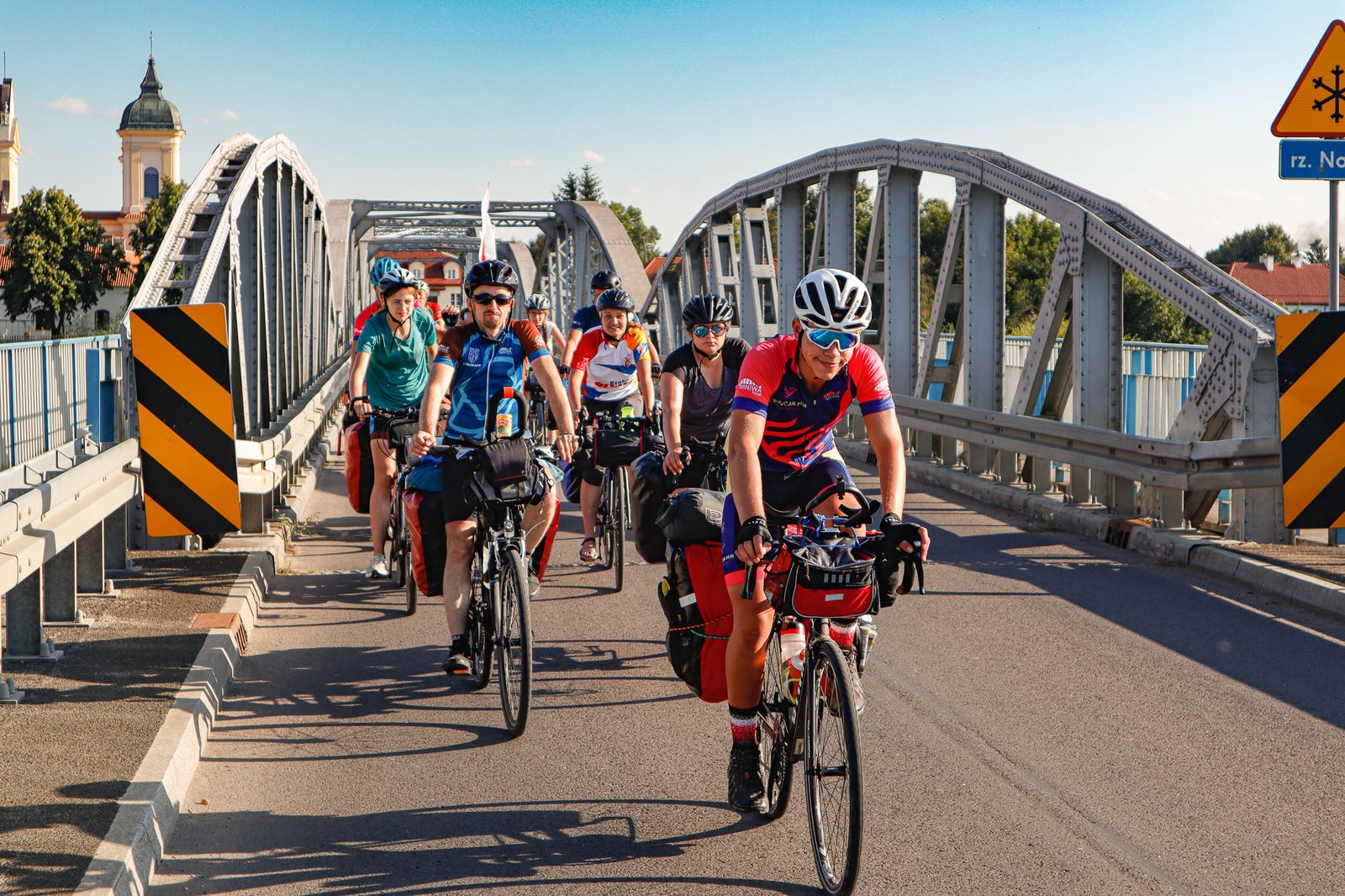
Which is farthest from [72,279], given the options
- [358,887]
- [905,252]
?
[358,887]

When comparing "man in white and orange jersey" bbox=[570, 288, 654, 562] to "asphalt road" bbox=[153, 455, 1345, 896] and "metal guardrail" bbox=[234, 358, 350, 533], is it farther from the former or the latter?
"metal guardrail" bbox=[234, 358, 350, 533]

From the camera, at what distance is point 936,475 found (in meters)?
14.9

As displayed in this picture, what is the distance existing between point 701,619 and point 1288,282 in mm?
129073

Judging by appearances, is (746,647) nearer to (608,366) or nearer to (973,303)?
(608,366)

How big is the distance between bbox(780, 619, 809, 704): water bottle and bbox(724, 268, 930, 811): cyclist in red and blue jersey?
0.11 meters

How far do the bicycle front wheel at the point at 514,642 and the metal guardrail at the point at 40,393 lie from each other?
617cm

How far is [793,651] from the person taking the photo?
456cm

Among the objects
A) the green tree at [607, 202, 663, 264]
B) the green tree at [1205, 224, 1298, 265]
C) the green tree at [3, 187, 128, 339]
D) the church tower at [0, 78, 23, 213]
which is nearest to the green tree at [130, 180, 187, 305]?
the green tree at [3, 187, 128, 339]

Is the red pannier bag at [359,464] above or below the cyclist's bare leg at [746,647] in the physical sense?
above

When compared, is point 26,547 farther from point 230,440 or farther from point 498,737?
point 230,440

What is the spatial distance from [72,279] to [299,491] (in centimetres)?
7537

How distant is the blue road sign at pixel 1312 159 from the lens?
967cm

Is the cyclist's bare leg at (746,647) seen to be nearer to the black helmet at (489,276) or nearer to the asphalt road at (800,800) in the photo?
the asphalt road at (800,800)

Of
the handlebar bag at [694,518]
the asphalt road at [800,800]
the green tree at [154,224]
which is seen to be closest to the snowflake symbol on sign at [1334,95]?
the asphalt road at [800,800]
